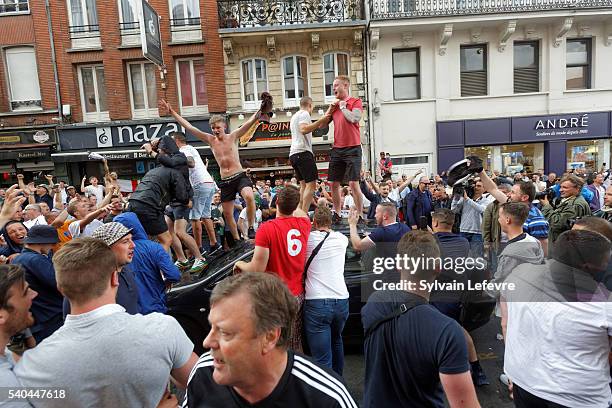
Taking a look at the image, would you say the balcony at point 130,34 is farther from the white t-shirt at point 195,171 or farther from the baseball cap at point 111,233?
the baseball cap at point 111,233

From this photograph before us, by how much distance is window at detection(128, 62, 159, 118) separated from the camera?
611 inches

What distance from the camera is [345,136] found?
194 inches

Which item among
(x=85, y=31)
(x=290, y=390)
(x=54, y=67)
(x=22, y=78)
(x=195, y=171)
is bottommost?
(x=290, y=390)

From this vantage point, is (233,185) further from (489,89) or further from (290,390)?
(489,89)

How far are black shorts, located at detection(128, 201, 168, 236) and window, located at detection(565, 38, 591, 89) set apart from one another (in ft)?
53.8

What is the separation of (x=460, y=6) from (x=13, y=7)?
56.5 ft

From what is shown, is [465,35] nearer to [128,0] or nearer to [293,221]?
[128,0]

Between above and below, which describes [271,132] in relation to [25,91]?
below

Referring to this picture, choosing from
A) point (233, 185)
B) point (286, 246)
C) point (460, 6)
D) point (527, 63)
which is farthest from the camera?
point (527, 63)

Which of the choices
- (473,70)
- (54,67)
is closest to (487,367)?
(473,70)

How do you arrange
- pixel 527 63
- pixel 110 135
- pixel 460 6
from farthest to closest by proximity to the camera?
pixel 110 135, pixel 527 63, pixel 460 6

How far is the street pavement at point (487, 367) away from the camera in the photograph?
3692mm

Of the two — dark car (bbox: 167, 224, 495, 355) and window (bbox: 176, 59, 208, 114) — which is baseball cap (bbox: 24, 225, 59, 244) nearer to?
dark car (bbox: 167, 224, 495, 355)

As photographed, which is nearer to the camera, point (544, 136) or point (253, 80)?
point (544, 136)
